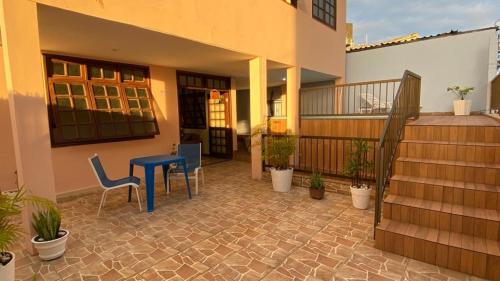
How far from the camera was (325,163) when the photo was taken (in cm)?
584

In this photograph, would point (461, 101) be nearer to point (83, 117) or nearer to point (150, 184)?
point (150, 184)

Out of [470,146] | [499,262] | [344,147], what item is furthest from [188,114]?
[499,262]

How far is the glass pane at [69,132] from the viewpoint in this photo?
4758 mm

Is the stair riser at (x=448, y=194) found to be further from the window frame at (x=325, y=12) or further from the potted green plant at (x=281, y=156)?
the window frame at (x=325, y=12)

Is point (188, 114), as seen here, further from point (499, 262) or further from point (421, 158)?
point (499, 262)

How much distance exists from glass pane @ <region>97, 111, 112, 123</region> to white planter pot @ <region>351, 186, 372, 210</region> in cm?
500

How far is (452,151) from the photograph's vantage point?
11.0 ft

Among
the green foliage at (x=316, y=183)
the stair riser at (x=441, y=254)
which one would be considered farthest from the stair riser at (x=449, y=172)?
the green foliage at (x=316, y=183)

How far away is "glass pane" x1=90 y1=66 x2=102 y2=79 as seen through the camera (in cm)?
523

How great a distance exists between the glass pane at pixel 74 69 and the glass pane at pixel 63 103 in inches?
→ 20.6

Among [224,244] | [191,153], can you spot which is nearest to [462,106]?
[191,153]

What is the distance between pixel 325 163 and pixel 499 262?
3.64 m

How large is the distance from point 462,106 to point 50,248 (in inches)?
358

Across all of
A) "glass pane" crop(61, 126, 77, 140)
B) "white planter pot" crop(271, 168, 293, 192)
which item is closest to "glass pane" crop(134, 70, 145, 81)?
"glass pane" crop(61, 126, 77, 140)
